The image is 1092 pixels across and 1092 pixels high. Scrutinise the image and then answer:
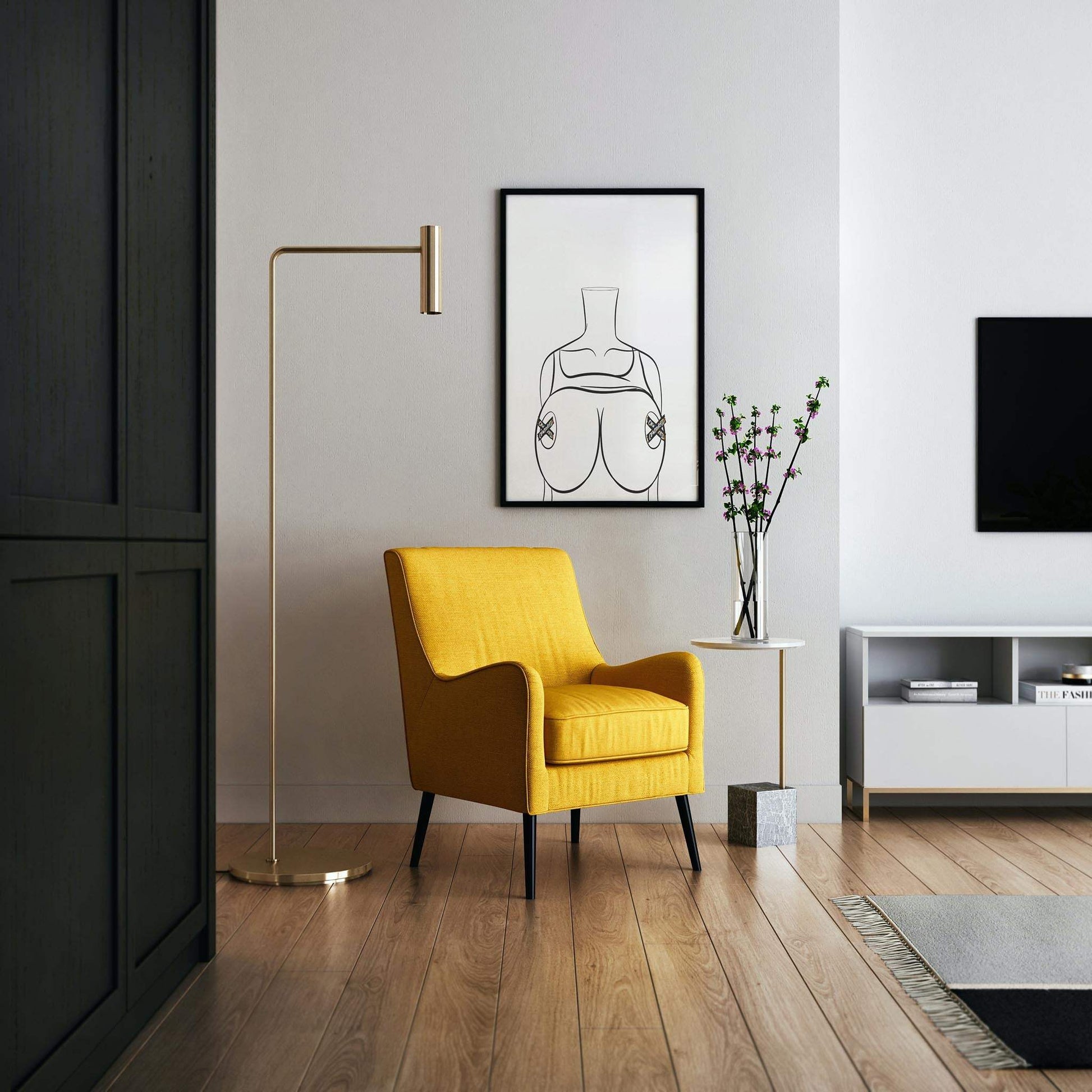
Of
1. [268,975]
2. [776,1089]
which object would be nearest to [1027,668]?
[776,1089]

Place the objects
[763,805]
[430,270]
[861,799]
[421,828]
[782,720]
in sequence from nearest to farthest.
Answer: [430,270], [421,828], [763,805], [782,720], [861,799]

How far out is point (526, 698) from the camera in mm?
2885

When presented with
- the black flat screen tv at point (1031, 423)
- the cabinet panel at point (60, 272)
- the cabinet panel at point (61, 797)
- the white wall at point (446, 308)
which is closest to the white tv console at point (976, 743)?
the white wall at point (446, 308)

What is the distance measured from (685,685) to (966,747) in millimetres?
1179

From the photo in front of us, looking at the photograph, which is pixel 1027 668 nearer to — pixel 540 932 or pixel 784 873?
pixel 784 873

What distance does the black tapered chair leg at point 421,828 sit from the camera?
3.21 metres

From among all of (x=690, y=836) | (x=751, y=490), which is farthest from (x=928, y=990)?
(x=751, y=490)

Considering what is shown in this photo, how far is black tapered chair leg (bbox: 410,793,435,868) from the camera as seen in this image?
321 cm

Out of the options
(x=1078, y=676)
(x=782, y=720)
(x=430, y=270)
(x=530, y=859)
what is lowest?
(x=530, y=859)

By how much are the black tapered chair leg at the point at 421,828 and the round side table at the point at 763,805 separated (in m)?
0.98

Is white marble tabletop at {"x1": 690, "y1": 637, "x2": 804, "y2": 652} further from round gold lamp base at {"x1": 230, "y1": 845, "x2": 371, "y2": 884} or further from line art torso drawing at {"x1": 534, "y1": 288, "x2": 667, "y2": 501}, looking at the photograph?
round gold lamp base at {"x1": 230, "y1": 845, "x2": 371, "y2": 884}

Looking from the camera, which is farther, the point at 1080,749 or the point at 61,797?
the point at 1080,749

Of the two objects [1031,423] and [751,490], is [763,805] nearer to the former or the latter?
[751,490]

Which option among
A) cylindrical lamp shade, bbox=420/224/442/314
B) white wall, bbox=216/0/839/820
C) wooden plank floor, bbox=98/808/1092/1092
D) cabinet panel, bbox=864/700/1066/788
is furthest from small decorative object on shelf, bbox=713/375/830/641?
cylindrical lamp shade, bbox=420/224/442/314
